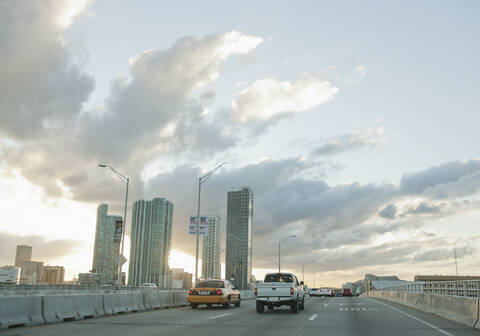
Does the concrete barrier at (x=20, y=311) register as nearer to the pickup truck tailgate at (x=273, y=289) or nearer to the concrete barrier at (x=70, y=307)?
the concrete barrier at (x=70, y=307)

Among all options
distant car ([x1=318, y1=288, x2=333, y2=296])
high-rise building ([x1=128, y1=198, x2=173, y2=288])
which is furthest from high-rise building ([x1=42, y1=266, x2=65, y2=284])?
distant car ([x1=318, y1=288, x2=333, y2=296])

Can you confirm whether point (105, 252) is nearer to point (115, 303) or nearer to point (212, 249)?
point (212, 249)

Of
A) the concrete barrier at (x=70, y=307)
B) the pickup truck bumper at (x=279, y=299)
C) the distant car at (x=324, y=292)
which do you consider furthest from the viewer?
the distant car at (x=324, y=292)

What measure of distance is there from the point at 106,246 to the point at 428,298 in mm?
100018

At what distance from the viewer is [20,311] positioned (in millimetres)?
14320

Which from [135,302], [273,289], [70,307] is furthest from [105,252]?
[70,307]

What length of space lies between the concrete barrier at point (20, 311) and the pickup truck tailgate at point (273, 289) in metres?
10.2

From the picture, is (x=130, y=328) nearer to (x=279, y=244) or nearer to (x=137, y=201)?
(x=279, y=244)

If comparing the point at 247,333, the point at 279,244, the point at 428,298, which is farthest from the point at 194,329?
the point at 279,244

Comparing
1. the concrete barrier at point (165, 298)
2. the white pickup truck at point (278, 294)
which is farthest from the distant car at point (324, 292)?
the white pickup truck at point (278, 294)

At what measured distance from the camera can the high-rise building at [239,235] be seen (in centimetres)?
12081

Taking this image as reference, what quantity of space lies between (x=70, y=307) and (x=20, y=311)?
2875 millimetres

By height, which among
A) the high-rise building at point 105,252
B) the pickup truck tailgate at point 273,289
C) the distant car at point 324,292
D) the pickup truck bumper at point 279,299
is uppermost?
the high-rise building at point 105,252

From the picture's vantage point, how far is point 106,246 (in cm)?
11481
